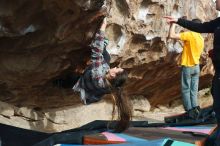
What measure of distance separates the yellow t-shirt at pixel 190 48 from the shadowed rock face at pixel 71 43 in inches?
11.4

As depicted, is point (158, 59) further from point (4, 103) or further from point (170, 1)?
point (4, 103)

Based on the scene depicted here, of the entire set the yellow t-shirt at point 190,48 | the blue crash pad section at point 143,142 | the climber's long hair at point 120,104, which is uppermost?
the yellow t-shirt at point 190,48

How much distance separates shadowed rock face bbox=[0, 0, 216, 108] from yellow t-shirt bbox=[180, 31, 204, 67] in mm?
291

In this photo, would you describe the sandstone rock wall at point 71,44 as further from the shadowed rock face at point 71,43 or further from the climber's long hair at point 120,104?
the climber's long hair at point 120,104

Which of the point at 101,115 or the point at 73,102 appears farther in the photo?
the point at 101,115

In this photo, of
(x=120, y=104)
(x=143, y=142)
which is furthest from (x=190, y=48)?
(x=143, y=142)

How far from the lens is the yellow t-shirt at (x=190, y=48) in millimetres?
7214

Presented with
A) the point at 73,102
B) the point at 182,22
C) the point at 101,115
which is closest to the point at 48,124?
the point at 73,102

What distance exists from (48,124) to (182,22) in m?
3.02

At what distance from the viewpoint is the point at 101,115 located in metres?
7.93

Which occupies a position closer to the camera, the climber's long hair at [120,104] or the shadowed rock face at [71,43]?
the climber's long hair at [120,104]

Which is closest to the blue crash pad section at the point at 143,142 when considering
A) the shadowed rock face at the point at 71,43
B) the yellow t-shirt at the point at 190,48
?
the shadowed rock face at the point at 71,43

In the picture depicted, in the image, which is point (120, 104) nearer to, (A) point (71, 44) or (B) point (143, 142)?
(B) point (143, 142)

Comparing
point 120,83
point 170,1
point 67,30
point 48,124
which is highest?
point 170,1
